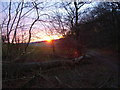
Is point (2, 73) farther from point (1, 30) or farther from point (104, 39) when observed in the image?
point (104, 39)

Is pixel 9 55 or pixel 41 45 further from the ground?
pixel 41 45

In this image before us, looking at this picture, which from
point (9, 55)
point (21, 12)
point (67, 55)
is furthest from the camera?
point (21, 12)

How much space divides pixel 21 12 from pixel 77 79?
4.14m

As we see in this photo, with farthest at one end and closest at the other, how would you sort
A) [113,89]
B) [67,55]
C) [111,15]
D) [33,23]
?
1. [33,23]
2. [67,55]
3. [111,15]
4. [113,89]

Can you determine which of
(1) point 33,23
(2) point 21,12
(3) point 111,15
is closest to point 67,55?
(3) point 111,15

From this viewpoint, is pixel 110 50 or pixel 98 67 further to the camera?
pixel 98 67

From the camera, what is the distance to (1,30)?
166 inches

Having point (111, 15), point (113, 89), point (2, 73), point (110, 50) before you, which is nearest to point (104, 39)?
point (110, 50)

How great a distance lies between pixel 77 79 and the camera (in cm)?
236

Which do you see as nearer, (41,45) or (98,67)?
(98,67)

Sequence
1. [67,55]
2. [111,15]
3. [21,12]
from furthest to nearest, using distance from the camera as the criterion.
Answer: [21,12] < [67,55] < [111,15]

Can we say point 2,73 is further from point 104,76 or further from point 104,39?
point 104,39

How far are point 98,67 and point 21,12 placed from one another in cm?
426

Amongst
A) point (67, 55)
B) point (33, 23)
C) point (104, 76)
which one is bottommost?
point (104, 76)
